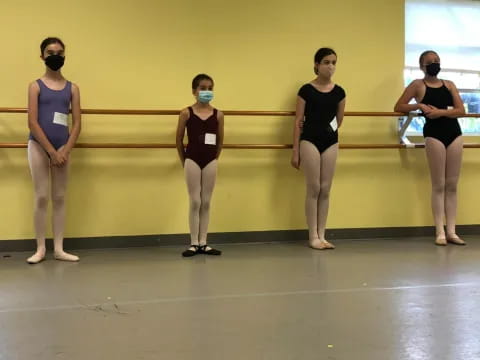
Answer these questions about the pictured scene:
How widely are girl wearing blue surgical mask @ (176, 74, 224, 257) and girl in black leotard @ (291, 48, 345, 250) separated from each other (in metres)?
0.58

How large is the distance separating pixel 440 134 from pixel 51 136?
2.51 metres

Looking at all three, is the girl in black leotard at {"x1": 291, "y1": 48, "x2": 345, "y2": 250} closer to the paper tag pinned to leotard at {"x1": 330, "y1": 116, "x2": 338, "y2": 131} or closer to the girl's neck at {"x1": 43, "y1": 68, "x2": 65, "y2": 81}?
the paper tag pinned to leotard at {"x1": 330, "y1": 116, "x2": 338, "y2": 131}

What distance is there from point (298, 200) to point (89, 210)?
4.72ft

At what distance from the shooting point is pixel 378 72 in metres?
3.72

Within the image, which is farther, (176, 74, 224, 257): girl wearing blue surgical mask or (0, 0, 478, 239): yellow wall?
(0, 0, 478, 239): yellow wall

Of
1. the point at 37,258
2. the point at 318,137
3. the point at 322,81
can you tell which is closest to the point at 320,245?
the point at 318,137

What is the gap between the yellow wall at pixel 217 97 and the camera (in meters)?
3.24

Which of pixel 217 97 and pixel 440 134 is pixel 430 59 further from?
pixel 217 97

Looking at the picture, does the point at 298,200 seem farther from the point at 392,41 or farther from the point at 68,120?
the point at 68,120

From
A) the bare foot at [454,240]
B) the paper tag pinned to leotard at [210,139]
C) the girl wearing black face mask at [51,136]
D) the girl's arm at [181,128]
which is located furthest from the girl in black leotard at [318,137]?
the girl wearing black face mask at [51,136]

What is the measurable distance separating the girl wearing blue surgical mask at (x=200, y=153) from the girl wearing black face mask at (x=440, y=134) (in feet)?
4.59

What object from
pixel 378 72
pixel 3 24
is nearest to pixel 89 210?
pixel 3 24

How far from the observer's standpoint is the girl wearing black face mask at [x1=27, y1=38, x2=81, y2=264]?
2.84 m

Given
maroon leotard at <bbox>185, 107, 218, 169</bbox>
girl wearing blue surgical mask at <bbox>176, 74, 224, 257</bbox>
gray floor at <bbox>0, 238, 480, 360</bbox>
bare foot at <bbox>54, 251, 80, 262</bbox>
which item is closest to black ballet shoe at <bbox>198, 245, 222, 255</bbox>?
girl wearing blue surgical mask at <bbox>176, 74, 224, 257</bbox>
